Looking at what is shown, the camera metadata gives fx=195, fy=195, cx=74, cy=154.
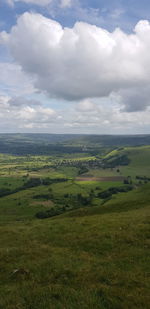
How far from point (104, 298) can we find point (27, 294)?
183 inches

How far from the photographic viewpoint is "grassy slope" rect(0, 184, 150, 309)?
36.0 ft

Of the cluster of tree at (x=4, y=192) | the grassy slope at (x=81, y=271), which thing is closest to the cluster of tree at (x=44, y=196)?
the cluster of tree at (x=4, y=192)

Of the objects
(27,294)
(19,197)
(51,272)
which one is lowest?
(19,197)

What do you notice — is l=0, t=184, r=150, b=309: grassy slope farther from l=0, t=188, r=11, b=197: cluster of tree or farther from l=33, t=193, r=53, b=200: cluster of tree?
l=0, t=188, r=11, b=197: cluster of tree

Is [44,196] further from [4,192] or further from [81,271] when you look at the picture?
[81,271]

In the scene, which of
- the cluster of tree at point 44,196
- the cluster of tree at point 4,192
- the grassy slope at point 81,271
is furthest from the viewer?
the cluster of tree at point 4,192

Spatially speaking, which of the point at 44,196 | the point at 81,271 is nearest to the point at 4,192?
the point at 44,196

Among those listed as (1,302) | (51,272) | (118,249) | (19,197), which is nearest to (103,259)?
(118,249)

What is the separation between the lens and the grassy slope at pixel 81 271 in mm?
10961

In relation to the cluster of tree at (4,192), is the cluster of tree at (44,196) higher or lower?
higher

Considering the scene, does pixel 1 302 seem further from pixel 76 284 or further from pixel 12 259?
pixel 12 259

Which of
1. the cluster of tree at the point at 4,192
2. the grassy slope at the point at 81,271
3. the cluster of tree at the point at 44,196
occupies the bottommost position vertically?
the cluster of tree at the point at 4,192

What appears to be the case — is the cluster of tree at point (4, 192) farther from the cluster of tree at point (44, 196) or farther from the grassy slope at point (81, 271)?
the grassy slope at point (81, 271)

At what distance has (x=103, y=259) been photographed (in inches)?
689
